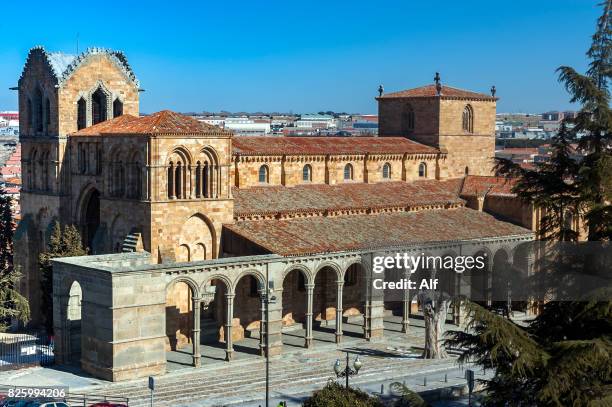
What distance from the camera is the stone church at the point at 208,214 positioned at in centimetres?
4384

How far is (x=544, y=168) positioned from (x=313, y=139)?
37.1 m

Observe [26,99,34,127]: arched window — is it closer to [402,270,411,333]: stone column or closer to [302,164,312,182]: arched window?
[302,164,312,182]: arched window

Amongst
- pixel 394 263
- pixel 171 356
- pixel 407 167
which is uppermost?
pixel 407 167

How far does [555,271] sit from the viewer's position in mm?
24156

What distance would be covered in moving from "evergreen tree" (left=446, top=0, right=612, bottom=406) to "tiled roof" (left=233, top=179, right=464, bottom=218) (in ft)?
91.0

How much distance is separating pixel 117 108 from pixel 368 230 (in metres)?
17.4

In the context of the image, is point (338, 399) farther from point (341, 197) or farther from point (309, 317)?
point (341, 197)

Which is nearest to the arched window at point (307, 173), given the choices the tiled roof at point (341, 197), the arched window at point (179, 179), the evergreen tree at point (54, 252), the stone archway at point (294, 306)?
the tiled roof at point (341, 197)

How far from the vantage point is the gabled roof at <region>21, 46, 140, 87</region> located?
55.8 meters

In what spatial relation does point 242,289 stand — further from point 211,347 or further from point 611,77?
point 611,77

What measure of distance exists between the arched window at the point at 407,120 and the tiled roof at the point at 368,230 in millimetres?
9359

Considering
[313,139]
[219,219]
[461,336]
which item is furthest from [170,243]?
[461,336]

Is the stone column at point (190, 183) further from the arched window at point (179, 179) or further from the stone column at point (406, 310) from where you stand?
the stone column at point (406, 310)

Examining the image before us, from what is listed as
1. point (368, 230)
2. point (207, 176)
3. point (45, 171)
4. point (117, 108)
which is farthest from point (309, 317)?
point (45, 171)
